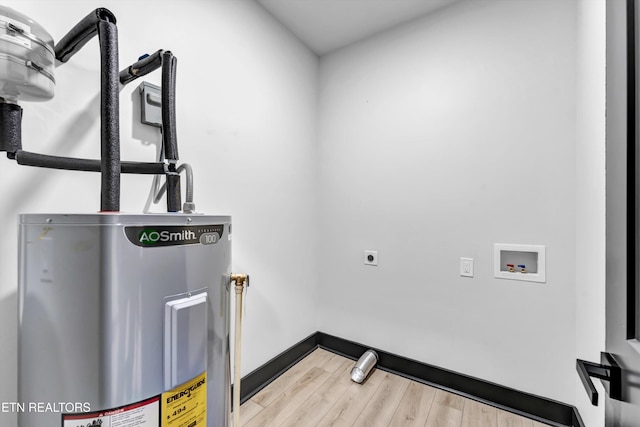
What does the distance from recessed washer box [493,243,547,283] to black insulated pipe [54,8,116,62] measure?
1843 millimetres

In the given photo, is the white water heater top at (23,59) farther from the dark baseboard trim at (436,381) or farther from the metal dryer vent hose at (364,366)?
the metal dryer vent hose at (364,366)

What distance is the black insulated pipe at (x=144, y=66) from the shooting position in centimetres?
86

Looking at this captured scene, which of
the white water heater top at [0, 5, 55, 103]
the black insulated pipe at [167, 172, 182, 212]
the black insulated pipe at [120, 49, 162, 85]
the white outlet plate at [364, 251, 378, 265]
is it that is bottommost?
the white outlet plate at [364, 251, 378, 265]

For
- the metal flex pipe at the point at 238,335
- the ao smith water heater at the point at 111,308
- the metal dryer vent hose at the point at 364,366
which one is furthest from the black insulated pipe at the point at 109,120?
the metal dryer vent hose at the point at 364,366

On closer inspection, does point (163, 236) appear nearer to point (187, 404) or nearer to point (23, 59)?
point (187, 404)

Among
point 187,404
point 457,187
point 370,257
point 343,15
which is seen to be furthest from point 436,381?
point 343,15

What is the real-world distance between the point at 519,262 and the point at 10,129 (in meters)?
2.11

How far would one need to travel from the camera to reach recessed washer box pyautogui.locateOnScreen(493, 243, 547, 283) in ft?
4.58

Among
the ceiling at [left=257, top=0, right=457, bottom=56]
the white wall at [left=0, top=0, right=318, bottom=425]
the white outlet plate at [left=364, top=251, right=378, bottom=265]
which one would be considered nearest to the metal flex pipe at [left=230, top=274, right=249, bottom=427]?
the white wall at [left=0, top=0, right=318, bottom=425]

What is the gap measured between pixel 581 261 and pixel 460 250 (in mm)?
515

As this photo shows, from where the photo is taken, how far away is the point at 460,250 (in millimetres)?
1611

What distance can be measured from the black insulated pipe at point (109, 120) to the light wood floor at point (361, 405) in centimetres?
131

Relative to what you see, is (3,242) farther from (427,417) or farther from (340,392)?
(427,417)

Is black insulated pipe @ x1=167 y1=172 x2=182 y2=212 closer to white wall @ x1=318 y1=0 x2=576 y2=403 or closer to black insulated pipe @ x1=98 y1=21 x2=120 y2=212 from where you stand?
black insulated pipe @ x1=98 y1=21 x2=120 y2=212
